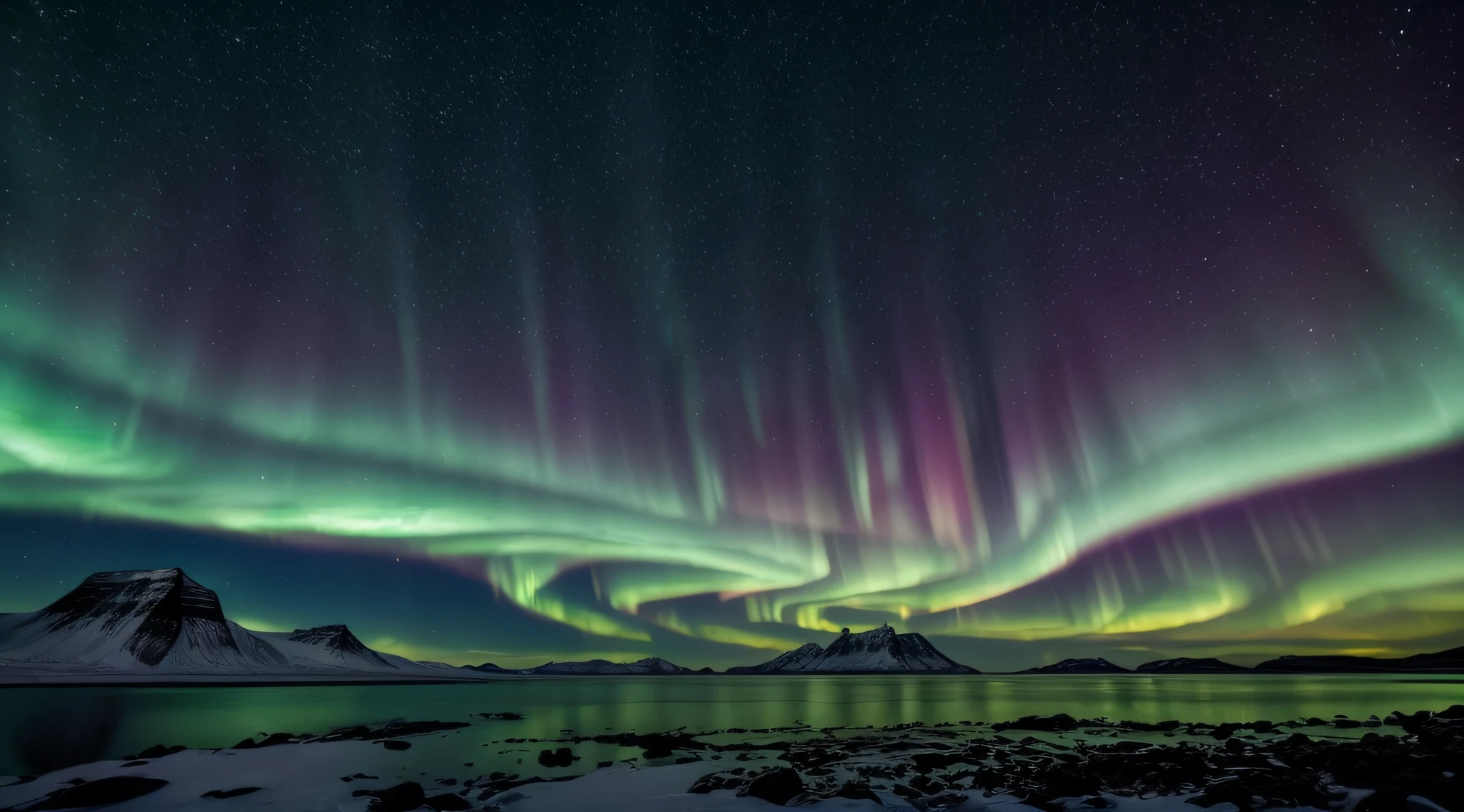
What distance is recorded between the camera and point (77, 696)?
372 ft

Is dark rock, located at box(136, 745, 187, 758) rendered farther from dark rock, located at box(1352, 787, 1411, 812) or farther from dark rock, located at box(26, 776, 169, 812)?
dark rock, located at box(1352, 787, 1411, 812)

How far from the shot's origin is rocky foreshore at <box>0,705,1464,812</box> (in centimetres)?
2211

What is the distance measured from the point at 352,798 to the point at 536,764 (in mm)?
10846

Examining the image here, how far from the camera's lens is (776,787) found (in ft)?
75.6

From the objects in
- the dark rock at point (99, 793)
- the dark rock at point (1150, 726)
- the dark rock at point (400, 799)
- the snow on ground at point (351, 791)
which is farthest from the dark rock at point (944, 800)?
the dark rock at point (1150, 726)

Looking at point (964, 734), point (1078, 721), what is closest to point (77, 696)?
point (964, 734)

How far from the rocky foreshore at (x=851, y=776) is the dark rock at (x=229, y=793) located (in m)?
0.11

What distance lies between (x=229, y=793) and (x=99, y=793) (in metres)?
3.93

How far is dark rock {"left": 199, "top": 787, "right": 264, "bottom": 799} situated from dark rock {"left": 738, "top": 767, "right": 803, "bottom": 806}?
18596 millimetres

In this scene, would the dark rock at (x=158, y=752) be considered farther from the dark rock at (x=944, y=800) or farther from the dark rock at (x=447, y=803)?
the dark rock at (x=944, y=800)

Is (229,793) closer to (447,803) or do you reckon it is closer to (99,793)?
(99,793)

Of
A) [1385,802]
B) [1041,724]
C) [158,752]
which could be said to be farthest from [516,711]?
[1385,802]

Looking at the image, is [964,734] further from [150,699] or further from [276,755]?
[150,699]

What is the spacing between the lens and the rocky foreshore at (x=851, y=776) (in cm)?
2211
